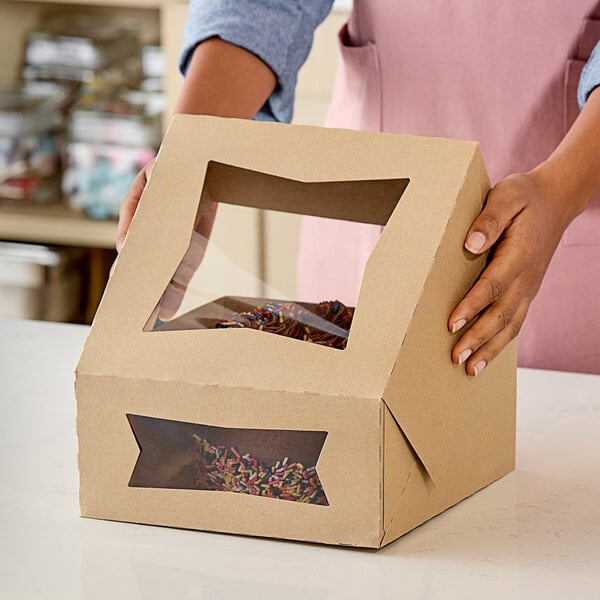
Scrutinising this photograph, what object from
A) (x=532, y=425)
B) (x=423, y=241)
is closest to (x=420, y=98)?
(x=532, y=425)

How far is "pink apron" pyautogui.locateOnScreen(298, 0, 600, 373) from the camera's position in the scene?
1200mm

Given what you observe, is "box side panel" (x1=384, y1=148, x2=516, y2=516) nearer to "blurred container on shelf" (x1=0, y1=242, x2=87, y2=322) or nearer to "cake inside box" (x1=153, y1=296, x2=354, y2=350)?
"cake inside box" (x1=153, y1=296, x2=354, y2=350)

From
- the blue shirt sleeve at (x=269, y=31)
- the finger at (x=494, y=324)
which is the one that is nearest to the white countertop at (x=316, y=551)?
the finger at (x=494, y=324)

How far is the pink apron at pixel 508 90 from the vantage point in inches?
47.3

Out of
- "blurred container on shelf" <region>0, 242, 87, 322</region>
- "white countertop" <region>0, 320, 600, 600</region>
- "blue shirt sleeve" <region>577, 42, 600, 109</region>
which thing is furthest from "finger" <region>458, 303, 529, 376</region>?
"blurred container on shelf" <region>0, 242, 87, 322</region>

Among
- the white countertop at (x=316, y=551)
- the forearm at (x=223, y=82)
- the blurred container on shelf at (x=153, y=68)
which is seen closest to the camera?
the white countertop at (x=316, y=551)

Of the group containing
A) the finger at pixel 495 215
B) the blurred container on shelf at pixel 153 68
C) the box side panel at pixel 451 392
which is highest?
the blurred container on shelf at pixel 153 68

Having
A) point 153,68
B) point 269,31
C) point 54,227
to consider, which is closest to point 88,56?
point 153,68

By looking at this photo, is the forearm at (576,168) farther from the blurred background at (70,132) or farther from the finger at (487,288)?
the blurred background at (70,132)

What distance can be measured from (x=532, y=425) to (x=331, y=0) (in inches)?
21.5

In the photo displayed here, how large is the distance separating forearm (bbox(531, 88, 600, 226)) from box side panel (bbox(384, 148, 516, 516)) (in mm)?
133

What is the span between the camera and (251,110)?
47.3 inches

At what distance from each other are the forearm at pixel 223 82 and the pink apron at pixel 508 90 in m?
0.15

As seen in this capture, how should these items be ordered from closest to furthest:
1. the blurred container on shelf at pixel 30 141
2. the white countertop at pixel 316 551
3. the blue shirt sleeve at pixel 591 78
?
the white countertop at pixel 316 551 < the blue shirt sleeve at pixel 591 78 < the blurred container on shelf at pixel 30 141
